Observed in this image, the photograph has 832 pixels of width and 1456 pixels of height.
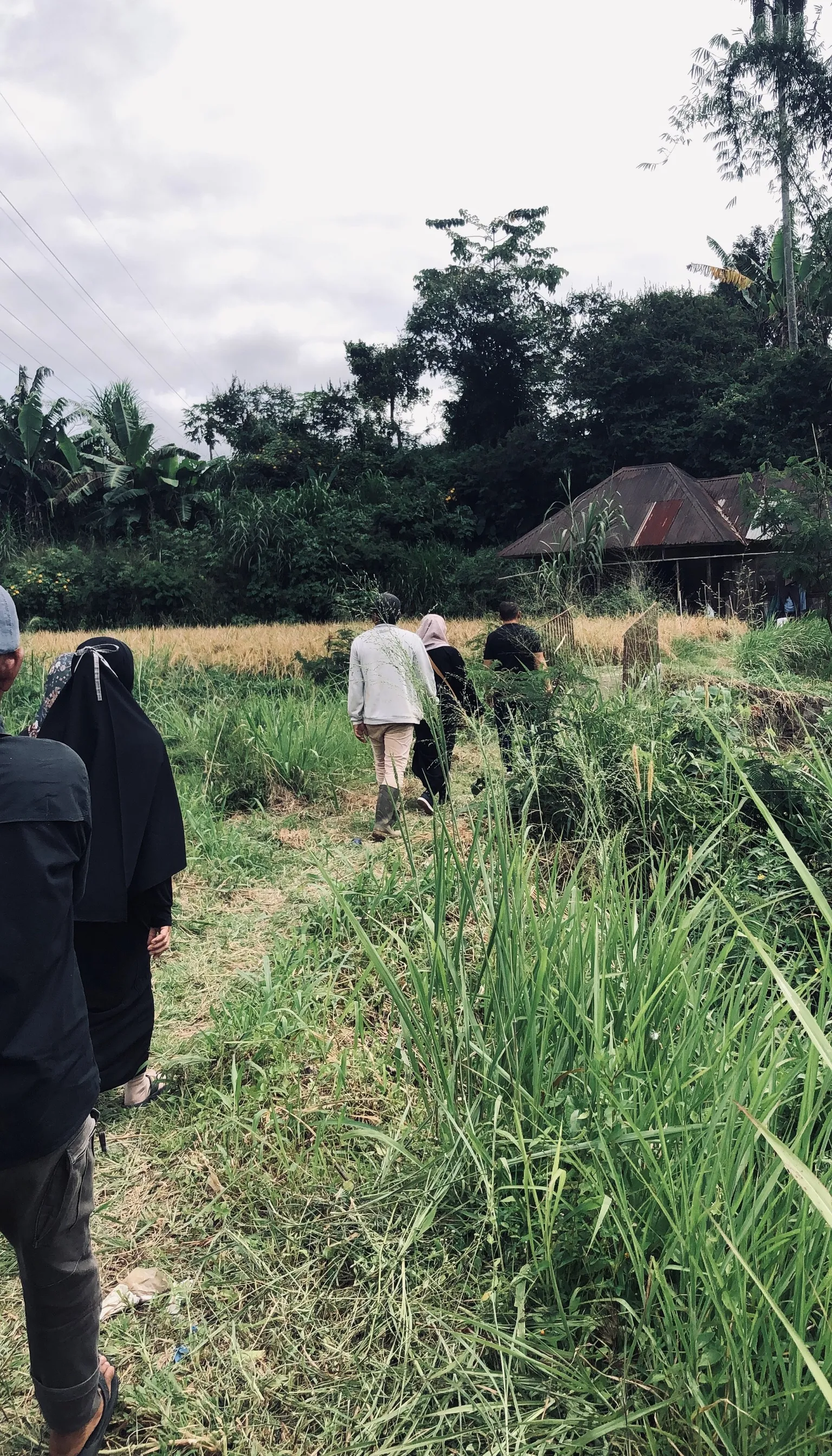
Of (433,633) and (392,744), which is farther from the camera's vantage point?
(433,633)

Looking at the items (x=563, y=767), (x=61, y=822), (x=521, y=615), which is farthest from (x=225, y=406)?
(x=61, y=822)

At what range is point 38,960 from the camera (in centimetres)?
147

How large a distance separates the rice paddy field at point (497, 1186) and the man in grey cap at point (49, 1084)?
0.24 m

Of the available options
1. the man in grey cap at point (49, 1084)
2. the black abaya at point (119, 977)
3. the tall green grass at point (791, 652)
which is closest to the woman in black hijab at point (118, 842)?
the black abaya at point (119, 977)

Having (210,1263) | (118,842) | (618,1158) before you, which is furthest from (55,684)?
(618,1158)

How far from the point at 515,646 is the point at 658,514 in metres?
16.4

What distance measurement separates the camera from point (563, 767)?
161 inches

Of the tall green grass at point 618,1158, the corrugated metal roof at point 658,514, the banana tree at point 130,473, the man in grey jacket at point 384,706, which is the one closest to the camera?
the tall green grass at point 618,1158

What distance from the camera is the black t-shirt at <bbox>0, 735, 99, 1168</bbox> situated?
1430 mm

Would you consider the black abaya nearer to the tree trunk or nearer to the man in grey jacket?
the man in grey jacket

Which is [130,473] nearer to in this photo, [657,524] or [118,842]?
[657,524]

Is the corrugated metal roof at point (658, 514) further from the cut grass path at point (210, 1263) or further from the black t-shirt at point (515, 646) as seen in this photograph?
the cut grass path at point (210, 1263)

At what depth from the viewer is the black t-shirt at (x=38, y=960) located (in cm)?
143

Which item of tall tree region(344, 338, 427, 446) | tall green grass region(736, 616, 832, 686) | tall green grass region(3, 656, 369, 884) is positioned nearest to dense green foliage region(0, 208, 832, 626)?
tall tree region(344, 338, 427, 446)
